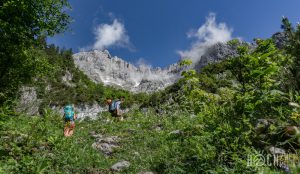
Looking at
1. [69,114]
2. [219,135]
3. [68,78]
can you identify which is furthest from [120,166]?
[68,78]

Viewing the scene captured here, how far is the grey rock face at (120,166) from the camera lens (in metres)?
8.44

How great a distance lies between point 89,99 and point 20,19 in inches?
3212

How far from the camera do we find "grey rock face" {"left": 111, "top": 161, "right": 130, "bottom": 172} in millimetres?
8444

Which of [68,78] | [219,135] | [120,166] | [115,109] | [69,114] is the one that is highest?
[68,78]

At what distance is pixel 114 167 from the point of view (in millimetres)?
8586

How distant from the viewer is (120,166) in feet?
28.2

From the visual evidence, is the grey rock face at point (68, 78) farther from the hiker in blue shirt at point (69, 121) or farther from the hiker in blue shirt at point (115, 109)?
the hiker in blue shirt at point (69, 121)

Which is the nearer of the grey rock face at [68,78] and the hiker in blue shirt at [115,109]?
the hiker in blue shirt at [115,109]

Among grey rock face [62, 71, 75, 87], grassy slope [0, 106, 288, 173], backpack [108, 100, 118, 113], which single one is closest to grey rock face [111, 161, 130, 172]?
grassy slope [0, 106, 288, 173]

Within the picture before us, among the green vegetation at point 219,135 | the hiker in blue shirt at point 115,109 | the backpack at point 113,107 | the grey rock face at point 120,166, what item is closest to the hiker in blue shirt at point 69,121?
the green vegetation at point 219,135

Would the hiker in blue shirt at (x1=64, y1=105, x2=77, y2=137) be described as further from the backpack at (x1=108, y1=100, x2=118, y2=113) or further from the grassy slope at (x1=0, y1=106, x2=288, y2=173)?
the backpack at (x1=108, y1=100, x2=118, y2=113)

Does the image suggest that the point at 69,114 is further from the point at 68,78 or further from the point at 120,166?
the point at 68,78

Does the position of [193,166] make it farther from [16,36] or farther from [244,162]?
[16,36]

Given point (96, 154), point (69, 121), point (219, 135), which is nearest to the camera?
point (219, 135)
